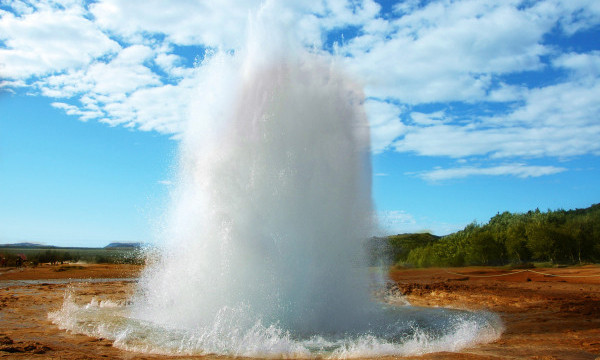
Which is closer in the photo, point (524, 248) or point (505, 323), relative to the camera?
point (505, 323)

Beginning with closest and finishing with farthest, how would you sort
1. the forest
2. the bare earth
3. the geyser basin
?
the bare earth, the geyser basin, the forest

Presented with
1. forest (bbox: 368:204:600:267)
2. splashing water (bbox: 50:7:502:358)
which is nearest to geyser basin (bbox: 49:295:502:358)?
splashing water (bbox: 50:7:502:358)

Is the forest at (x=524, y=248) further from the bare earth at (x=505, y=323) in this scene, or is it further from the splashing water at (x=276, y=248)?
the splashing water at (x=276, y=248)

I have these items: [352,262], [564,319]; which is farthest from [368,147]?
[564,319]

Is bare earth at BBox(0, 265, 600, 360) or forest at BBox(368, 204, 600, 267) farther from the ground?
forest at BBox(368, 204, 600, 267)

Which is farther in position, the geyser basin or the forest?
the forest

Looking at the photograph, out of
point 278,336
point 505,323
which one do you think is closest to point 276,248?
point 278,336

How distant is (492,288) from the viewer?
24.7 metres

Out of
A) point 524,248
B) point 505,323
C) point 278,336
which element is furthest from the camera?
point 524,248

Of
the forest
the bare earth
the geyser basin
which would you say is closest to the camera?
the bare earth

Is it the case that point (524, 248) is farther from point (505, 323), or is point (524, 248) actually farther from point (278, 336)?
point (278, 336)

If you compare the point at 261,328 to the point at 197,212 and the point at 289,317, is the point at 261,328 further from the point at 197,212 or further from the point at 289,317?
the point at 197,212

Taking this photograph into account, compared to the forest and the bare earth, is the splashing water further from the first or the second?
the forest

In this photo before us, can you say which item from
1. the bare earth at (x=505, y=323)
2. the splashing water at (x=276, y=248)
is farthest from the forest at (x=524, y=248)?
the splashing water at (x=276, y=248)
